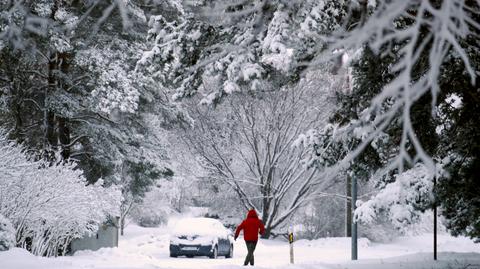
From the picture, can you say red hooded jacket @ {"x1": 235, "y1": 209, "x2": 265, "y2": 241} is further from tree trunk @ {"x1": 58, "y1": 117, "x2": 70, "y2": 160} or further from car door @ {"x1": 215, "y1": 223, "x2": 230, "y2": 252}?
tree trunk @ {"x1": 58, "y1": 117, "x2": 70, "y2": 160}

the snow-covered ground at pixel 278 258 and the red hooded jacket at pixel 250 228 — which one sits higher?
the red hooded jacket at pixel 250 228

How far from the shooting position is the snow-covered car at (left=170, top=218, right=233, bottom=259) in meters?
19.0

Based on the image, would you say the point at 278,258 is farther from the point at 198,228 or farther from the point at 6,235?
the point at 6,235

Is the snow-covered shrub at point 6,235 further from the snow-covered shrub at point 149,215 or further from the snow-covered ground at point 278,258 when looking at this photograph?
the snow-covered shrub at point 149,215

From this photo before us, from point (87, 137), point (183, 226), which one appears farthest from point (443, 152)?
point (87, 137)

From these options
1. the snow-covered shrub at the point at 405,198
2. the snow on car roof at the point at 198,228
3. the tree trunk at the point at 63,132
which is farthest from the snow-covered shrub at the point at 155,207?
the snow-covered shrub at the point at 405,198

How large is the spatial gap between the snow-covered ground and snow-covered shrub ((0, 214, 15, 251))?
397mm

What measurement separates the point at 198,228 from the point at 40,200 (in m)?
7.18

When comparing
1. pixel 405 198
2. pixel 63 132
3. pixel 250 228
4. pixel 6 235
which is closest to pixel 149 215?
pixel 63 132

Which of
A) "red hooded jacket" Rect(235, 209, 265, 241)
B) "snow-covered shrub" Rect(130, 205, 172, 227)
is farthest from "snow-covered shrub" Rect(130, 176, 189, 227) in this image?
"red hooded jacket" Rect(235, 209, 265, 241)

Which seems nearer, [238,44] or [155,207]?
[238,44]

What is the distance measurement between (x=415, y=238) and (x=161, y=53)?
34674 millimetres

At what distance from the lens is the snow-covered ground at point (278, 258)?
10.8 metres

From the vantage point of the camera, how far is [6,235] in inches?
446
